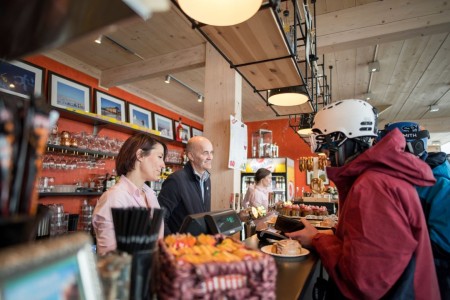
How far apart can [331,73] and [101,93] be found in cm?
442

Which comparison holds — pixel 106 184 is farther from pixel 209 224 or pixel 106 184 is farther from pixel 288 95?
pixel 209 224

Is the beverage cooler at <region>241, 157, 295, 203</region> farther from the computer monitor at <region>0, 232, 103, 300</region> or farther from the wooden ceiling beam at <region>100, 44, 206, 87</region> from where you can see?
the computer monitor at <region>0, 232, 103, 300</region>

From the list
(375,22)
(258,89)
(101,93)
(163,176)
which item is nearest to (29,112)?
(258,89)

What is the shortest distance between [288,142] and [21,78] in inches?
287

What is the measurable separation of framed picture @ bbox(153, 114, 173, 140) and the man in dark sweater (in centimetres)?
386

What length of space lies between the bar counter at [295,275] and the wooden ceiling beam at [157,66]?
310cm

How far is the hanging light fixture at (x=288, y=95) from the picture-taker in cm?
296

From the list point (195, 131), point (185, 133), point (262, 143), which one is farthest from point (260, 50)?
point (195, 131)

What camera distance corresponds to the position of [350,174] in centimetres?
161

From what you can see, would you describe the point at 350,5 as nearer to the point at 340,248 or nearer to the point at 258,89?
the point at 258,89

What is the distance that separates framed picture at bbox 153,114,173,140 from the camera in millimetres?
6689

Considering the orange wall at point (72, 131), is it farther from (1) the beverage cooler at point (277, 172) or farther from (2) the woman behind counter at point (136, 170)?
(1) the beverage cooler at point (277, 172)

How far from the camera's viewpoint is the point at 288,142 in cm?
926

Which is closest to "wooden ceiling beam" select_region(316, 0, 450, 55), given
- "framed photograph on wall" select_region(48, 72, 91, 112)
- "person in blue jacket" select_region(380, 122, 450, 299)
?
"person in blue jacket" select_region(380, 122, 450, 299)
